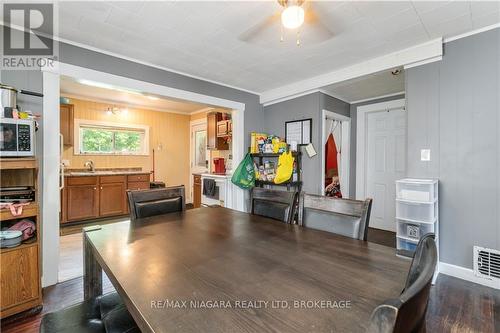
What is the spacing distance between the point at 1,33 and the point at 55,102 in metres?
0.65

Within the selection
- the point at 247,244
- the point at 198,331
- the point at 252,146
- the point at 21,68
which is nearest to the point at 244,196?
the point at 252,146

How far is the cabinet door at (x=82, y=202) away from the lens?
13.6ft

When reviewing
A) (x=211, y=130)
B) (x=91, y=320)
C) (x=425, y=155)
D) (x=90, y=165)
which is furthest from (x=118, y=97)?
(x=425, y=155)

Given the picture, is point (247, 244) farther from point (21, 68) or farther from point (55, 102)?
point (21, 68)

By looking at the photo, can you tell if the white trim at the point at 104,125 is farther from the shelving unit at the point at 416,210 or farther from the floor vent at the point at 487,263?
the floor vent at the point at 487,263

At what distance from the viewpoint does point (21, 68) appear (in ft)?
7.08

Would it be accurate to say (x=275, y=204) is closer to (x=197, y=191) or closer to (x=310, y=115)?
(x=310, y=115)

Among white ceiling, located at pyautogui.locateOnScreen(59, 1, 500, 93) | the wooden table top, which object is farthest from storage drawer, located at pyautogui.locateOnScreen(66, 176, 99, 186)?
the wooden table top

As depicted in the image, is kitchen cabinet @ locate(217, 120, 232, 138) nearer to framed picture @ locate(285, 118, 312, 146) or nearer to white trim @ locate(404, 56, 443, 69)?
framed picture @ locate(285, 118, 312, 146)

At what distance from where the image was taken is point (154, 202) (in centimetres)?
193

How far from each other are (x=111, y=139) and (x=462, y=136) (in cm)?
588

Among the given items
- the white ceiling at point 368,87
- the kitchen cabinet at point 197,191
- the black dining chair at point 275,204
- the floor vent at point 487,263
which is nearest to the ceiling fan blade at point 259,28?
the black dining chair at point 275,204

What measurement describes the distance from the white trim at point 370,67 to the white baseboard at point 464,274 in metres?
2.10

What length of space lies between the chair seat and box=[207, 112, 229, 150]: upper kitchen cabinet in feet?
13.6
